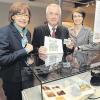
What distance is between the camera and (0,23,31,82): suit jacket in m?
1.33

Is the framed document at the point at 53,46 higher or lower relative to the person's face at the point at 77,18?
lower

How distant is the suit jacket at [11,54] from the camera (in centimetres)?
133

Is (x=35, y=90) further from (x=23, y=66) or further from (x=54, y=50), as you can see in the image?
(x=54, y=50)

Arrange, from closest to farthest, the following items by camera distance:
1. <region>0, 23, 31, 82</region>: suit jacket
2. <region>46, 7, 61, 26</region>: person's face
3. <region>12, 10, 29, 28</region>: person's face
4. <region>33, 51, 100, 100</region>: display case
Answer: <region>33, 51, 100, 100</region>: display case < <region>0, 23, 31, 82</region>: suit jacket < <region>12, 10, 29, 28</region>: person's face < <region>46, 7, 61, 26</region>: person's face

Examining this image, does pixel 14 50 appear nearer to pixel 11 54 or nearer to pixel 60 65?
pixel 11 54

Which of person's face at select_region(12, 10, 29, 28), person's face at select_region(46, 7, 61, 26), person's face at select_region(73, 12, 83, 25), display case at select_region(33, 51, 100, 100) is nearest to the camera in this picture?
display case at select_region(33, 51, 100, 100)

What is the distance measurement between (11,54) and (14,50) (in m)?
0.07

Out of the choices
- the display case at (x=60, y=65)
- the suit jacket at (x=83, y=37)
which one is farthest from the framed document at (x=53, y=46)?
the suit jacket at (x=83, y=37)

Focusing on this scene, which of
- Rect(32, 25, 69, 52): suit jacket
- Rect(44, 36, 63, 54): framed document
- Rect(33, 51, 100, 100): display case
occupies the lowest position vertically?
Rect(33, 51, 100, 100): display case

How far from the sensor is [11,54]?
1357 millimetres

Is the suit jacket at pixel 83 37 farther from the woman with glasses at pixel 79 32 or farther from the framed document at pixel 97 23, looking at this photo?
the framed document at pixel 97 23

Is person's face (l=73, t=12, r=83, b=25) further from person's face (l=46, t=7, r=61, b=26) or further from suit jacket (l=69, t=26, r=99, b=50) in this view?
person's face (l=46, t=7, r=61, b=26)

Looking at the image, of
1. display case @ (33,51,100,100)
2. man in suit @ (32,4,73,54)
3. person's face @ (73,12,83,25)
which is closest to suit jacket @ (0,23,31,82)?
display case @ (33,51,100,100)

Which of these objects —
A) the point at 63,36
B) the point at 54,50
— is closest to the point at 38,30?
the point at 63,36
